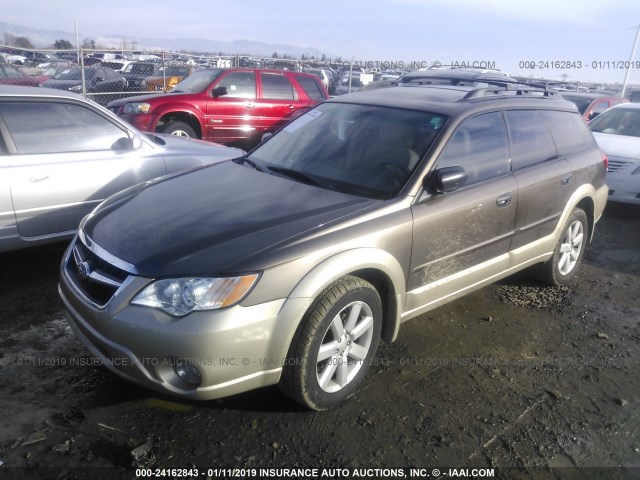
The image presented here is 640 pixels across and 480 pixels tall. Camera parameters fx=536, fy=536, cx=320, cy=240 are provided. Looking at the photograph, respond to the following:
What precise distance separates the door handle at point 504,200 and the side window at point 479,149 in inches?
6.2

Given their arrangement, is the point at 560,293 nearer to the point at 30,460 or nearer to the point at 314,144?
the point at 314,144

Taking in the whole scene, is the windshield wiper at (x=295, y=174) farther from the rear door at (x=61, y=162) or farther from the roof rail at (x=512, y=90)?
the rear door at (x=61, y=162)

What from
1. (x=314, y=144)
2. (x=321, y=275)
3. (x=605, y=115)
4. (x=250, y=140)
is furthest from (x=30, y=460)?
(x=605, y=115)

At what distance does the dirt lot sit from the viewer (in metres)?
2.60

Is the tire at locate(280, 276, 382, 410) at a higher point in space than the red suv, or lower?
lower

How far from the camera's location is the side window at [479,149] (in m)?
3.53

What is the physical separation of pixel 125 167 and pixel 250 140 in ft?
18.8

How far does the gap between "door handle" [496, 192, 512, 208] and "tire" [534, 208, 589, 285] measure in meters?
1.09

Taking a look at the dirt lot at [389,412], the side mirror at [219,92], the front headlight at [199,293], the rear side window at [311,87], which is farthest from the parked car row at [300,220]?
the rear side window at [311,87]

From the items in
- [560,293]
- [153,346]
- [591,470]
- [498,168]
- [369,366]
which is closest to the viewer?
[153,346]

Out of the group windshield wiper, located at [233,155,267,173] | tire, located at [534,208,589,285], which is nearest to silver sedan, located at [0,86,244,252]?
windshield wiper, located at [233,155,267,173]

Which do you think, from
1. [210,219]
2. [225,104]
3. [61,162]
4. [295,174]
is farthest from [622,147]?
[61,162]

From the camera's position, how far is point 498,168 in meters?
3.82

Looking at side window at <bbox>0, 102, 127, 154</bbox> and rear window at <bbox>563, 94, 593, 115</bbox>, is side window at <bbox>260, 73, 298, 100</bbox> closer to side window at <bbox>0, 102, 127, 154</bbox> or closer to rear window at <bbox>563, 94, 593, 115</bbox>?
side window at <bbox>0, 102, 127, 154</bbox>
